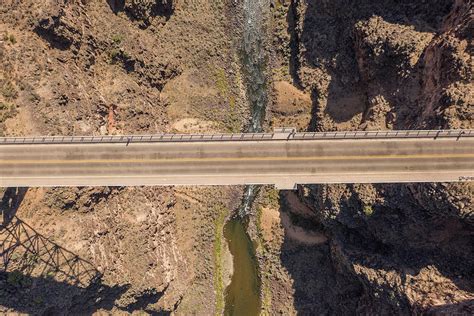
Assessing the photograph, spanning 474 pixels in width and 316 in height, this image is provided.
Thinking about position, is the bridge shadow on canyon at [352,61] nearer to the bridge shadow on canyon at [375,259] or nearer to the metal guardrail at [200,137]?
the metal guardrail at [200,137]

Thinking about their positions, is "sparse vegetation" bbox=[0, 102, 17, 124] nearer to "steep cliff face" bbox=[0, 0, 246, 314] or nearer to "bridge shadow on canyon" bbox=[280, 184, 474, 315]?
"steep cliff face" bbox=[0, 0, 246, 314]

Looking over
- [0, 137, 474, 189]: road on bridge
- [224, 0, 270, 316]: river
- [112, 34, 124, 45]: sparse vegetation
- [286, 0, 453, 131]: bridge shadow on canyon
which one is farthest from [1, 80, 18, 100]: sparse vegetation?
[286, 0, 453, 131]: bridge shadow on canyon

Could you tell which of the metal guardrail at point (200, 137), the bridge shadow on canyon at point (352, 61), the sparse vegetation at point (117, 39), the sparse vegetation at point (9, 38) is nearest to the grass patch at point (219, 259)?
the metal guardrail at point (200, 137)

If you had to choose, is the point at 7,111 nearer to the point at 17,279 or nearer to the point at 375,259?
the point at 17,279

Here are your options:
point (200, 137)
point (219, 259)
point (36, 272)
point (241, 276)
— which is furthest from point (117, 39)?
point (241, 276)

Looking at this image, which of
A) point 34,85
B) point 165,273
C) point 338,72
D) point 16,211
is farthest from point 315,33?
point 16,211

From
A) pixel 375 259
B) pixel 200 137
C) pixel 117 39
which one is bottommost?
pixel 375 259
